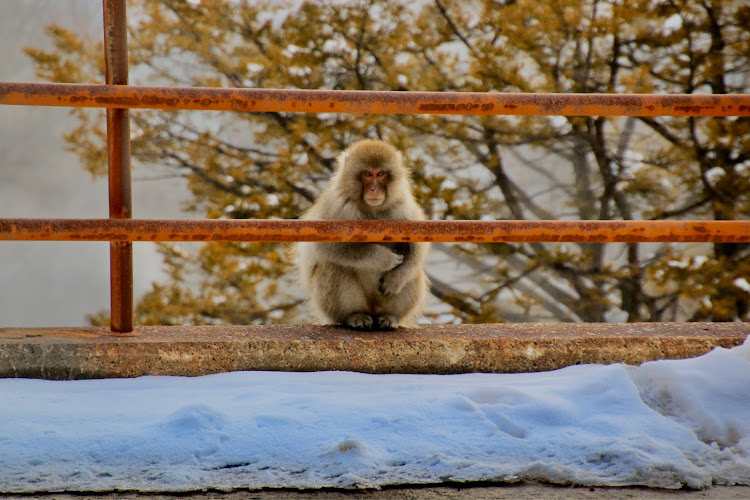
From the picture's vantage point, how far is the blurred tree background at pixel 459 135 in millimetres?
7652

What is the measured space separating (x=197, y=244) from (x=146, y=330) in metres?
6.35

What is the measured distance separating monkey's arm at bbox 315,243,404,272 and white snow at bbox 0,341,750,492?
1122 millimetres

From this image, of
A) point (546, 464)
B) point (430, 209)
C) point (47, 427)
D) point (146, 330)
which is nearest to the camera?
point (546, 464)

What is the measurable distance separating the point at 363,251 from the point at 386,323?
320 mm

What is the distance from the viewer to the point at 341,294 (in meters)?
3.28

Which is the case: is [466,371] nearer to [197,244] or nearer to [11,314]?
[197,244]

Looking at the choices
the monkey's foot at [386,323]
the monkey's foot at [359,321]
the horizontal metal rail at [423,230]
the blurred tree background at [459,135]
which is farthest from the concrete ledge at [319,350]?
the blurred tree background at [459,135]

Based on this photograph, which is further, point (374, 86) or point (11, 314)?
point (11, 314)

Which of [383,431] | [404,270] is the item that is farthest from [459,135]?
[383,431]

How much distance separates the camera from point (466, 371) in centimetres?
238

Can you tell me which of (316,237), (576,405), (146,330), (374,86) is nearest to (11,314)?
(374,86)

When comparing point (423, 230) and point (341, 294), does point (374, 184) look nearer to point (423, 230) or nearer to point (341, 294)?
point (341, 294)

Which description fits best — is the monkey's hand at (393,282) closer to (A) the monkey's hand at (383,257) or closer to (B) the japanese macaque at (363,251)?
(B) the japanese macaque at (363,251)

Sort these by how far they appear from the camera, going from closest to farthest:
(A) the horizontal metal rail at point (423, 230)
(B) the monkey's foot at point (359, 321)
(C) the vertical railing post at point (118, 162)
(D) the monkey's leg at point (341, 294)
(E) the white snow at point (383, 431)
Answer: (E) the white snow at point (383, 431) → (A) the horizontal metal rail at point (423, 230) → (C) the vertical railing post at point (118, 162) → (B) the monkey's foot at point (359, 321) → (D) the monkey's leg at point (341, 294)
